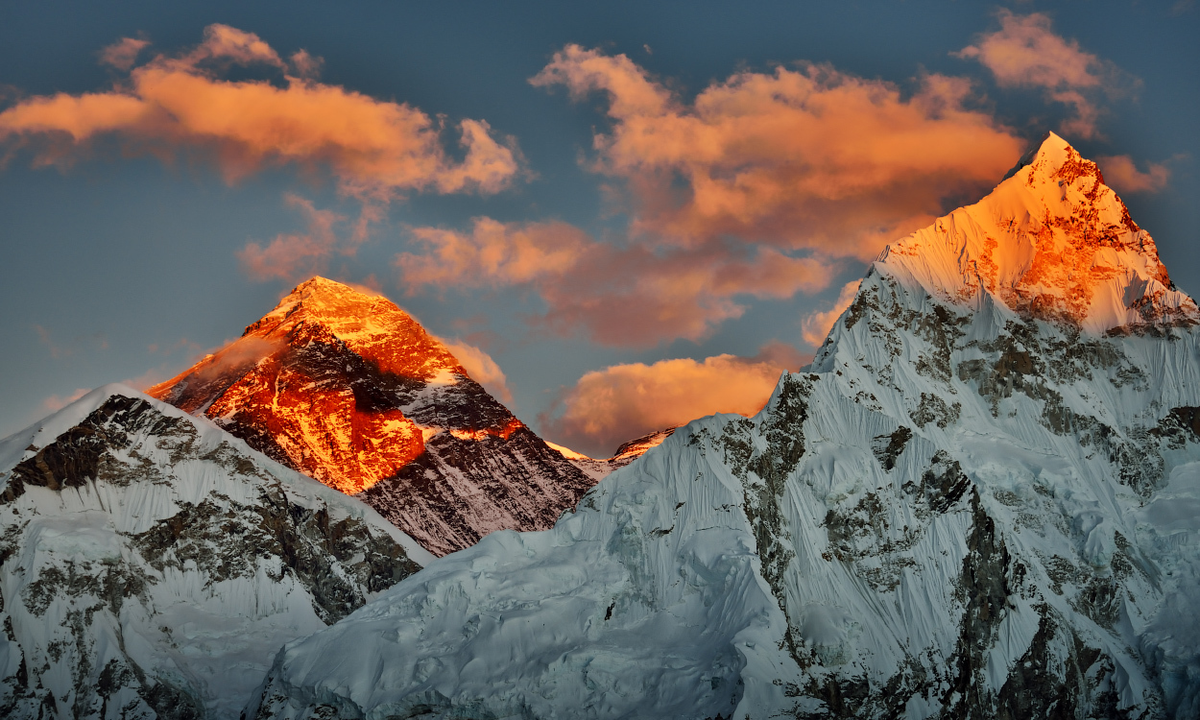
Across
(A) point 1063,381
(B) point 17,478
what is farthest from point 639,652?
(B) point 17,478

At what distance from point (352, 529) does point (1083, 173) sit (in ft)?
370

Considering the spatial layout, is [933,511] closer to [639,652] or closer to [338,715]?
[639,652]

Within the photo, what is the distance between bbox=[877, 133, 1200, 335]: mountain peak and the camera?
5871 inches

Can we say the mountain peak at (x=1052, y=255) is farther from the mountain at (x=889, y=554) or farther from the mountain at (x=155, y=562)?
the mountain at (x=155, y=562)

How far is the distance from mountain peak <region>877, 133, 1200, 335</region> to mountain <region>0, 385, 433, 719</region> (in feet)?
282

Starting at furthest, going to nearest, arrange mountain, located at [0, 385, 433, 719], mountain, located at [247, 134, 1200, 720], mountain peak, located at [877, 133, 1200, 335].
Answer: mountain peak, located at [877, 133, 1200, 335] < mountain, located at [0, 385, 433, 719] < mountain, located at [247, 134, 1200, 720]

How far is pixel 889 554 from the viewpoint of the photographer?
122 meters

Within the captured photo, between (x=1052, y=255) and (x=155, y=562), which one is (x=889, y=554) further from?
(x=155, y=562)

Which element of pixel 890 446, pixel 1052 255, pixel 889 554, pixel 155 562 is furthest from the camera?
pixel 1052 255

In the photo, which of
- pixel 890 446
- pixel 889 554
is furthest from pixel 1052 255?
pixel 889 554

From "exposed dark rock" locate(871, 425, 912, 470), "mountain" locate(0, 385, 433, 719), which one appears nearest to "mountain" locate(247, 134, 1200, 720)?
"exposed dark rock" locate(871, 425, 912, 470)

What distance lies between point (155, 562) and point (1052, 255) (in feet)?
396

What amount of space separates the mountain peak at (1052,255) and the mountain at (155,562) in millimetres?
86092

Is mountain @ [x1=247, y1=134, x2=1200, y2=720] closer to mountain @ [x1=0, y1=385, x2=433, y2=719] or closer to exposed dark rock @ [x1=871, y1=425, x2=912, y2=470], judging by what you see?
exposed dark rock @ [x1=871, y1=425, x2=912, y2=470]
